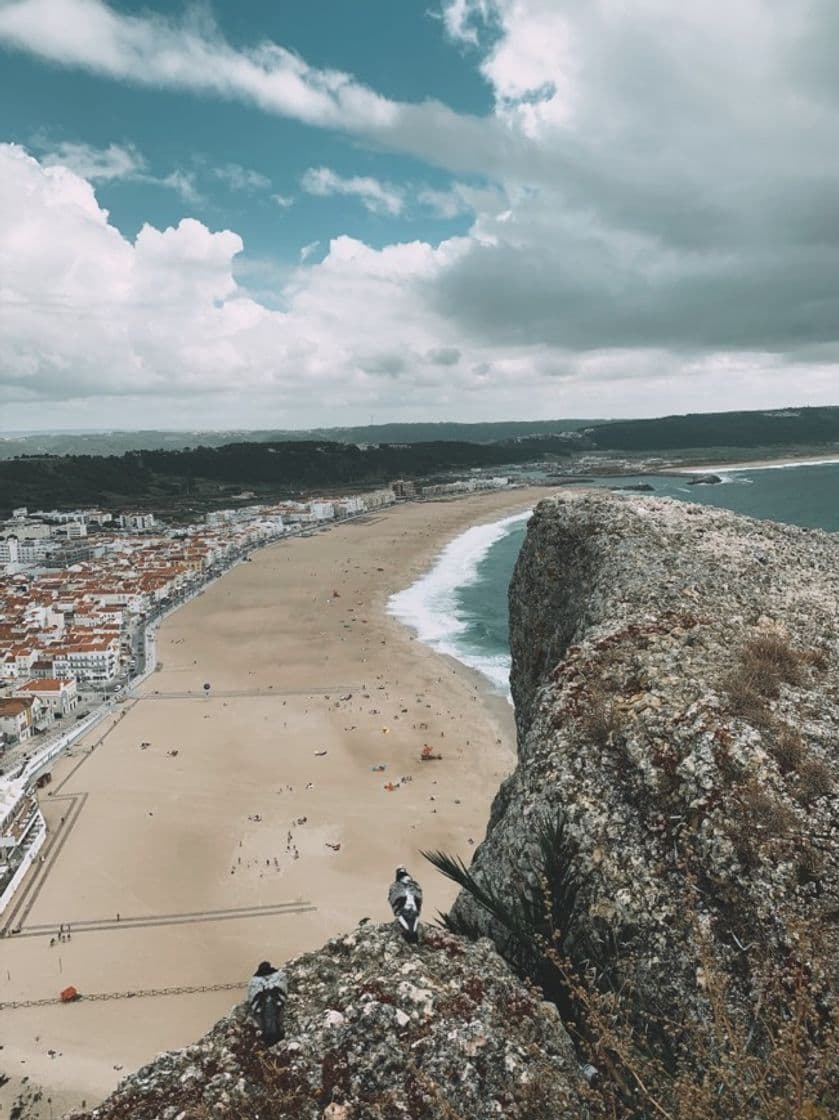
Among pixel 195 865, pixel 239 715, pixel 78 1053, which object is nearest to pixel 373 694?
pixel 239 715

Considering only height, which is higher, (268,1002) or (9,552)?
(268,1002)

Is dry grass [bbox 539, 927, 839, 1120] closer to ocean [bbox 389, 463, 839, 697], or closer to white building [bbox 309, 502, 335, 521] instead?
ocean [bbox 389, 463, 839, 697]

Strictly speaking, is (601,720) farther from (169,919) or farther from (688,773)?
(169,919)

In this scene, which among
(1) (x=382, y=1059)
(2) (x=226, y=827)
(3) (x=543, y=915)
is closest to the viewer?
(1) (x=382, y=1059)

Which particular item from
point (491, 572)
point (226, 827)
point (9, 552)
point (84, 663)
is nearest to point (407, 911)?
point (226, 827)

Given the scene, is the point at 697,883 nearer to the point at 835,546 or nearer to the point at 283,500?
the point at 835,546


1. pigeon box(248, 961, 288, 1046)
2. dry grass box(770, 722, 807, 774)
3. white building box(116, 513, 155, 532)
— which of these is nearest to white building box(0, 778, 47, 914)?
pigeon box(248, 961, 288, 1046)
